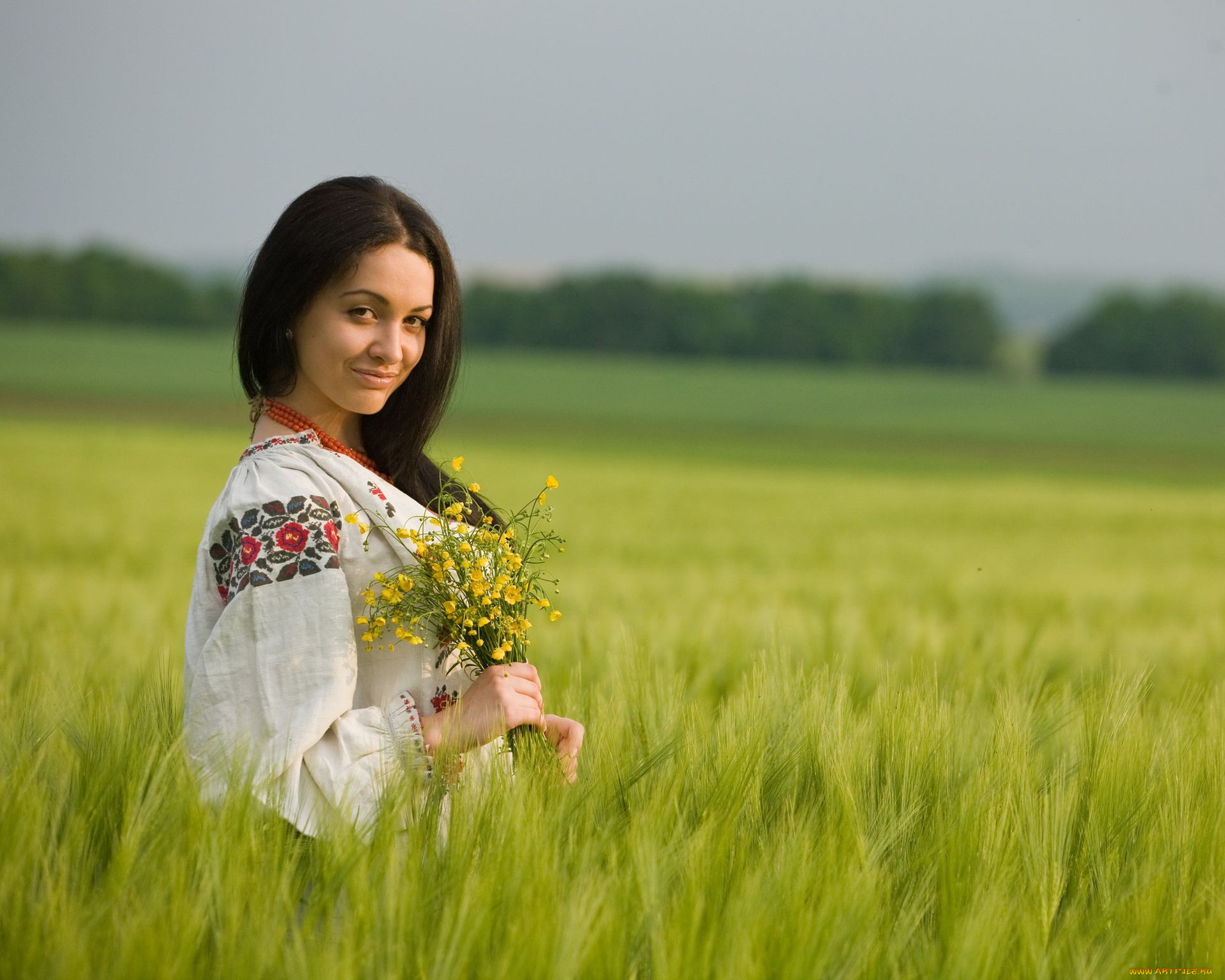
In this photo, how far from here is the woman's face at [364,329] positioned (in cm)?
186

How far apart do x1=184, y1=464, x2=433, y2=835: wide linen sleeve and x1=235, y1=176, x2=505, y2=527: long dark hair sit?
0.33m

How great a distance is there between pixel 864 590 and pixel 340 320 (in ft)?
15.9

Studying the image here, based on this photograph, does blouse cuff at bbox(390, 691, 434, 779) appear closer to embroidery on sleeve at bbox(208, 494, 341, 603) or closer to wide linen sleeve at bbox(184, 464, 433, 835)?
wide linen sleeve at bbox(184, 464, 433, 835)

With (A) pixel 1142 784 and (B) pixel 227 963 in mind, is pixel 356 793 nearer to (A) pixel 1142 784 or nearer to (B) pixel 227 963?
(B) pixel 227 963

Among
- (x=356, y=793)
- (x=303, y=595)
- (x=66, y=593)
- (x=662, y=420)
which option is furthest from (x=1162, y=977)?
(x=662, y=420)

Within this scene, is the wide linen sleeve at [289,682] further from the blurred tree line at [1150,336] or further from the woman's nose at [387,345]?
the blurred tree line at [1150,336]

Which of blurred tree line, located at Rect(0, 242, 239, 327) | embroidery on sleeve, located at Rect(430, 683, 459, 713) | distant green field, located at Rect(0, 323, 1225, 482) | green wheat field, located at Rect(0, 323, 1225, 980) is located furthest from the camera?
blurred tree line, located at Rect(0, 242, 239, 327)

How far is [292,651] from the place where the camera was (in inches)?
64.7

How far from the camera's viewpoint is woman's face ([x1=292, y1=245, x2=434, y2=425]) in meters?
1.86

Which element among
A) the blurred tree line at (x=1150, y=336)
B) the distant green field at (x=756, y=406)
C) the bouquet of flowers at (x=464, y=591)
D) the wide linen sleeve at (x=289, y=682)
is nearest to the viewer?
the wide linen sleeve at (x=289, y=682)

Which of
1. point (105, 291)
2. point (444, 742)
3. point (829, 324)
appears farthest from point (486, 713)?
point (829, 324)

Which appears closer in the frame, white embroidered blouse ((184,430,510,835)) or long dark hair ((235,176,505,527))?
white embroidered blouse ((184,430,510,835))

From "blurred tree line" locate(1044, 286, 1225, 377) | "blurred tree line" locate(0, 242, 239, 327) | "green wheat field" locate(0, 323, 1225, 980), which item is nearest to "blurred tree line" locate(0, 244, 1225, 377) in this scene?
"blurred tree line" locate(1044, 286, 1225, 377)

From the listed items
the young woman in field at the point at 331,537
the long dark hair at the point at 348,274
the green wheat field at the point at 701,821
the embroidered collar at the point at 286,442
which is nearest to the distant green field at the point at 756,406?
the green wheat field at the point at 701,821
